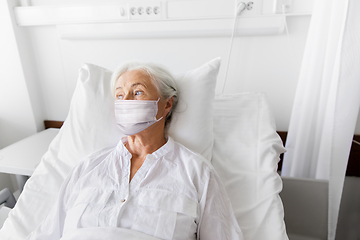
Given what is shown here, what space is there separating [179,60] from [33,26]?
1.06m

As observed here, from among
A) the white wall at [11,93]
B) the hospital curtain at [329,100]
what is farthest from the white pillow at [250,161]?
the white wall at [11,93]

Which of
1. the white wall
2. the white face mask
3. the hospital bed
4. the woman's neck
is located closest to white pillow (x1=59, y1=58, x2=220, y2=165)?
the hospital bed

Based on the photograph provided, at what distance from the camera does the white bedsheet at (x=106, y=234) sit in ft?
2.56

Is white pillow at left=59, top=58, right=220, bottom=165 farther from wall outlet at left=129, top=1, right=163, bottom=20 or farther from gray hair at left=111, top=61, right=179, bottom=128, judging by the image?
wall outlet at left=129, top=1, right=163, bottom=20

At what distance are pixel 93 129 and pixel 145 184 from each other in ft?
1.41

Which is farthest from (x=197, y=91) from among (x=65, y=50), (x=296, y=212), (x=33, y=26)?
(x=33, y=26)

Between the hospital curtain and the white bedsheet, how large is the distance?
89 cm

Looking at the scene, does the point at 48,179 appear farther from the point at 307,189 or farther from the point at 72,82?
the point at 307,189

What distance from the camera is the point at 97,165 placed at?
3.42 ft

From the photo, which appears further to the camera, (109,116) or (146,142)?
(109,116)


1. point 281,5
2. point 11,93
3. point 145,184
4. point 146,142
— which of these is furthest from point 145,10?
point 11,93

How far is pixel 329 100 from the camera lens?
115 centimetres

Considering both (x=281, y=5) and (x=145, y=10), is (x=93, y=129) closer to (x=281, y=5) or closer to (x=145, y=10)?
(x=145, y=10)

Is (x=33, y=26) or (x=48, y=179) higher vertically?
(x=33, y=26)
